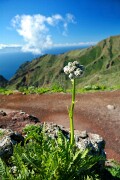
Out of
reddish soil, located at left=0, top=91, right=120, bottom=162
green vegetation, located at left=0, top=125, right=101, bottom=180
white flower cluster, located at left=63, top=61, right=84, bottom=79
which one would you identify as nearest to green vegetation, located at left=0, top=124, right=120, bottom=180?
green vegetation, located at left=0, top=125, right=101, bottom=180

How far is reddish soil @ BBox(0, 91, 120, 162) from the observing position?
15.7 m

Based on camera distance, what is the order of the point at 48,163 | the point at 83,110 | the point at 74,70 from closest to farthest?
1. the point at 48,163
2. the point at 74,70
3. the point at 83,110

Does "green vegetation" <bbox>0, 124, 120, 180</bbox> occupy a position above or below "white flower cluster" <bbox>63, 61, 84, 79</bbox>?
below

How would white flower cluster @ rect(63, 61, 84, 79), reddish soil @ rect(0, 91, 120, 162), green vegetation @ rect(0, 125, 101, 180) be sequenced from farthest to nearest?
1. reddish soil @ rect(0, 91, 120, 162)
2. white flower cluster @ rect(63, 61, 84, 79)
3. green vegetation @ rect(0, 125, 101, 180)

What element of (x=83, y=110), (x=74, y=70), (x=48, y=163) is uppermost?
(x=74, y=70)

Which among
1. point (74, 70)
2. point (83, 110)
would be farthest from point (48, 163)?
point (83, 110)

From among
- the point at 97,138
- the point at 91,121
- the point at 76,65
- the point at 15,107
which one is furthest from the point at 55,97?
the point at 76,65

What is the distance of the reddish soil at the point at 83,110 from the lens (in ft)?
51.4

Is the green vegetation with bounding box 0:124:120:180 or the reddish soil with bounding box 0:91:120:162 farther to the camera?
the reddish soil with bounding box 0:91:120:162

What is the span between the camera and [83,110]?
1819 centimetres

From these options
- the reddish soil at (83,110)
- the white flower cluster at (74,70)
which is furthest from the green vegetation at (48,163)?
the reddish soil at (83,110)

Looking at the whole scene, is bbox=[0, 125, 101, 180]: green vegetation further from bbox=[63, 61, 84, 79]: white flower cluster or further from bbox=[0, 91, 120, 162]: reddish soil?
bbox=[0, 91, 120, 162]: reddish soil

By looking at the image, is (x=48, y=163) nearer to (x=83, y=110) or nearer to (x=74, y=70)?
(x=74, y=70)

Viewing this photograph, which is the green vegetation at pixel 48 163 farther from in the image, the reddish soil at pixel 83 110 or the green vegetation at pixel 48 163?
the reddish soil at pixel 83 110
